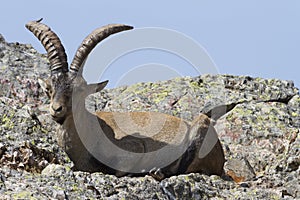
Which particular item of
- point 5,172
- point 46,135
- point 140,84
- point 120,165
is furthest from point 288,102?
point 5,172

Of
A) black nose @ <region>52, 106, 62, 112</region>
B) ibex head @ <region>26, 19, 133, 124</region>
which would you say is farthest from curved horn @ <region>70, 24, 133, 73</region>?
black nose @ <region>52, 106, 62, 112</region>

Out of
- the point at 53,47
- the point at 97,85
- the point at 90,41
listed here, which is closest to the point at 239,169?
the point at 97,85

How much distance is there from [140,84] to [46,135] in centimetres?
743

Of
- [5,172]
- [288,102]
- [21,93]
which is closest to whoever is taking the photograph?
[5,172]

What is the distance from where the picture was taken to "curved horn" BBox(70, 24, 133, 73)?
14.8 meters

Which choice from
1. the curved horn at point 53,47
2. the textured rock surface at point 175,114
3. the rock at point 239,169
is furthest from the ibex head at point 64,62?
the rock at point 239,169

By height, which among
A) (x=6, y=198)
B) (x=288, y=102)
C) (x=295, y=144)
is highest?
(x=288, y=102)

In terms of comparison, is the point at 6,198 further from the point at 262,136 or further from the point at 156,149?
the point at 262,136

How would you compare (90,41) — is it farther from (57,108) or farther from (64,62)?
(57,108)

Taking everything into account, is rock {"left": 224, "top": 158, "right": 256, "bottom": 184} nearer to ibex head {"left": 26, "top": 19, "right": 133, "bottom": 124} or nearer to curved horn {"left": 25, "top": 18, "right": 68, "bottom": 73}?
ibex head {"left": 26, "top": 19, "right": 133, "bottom": 124}

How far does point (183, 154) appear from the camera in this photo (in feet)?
51.6

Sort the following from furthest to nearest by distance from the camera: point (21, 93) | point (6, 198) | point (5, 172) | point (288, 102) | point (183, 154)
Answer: point (288, 102) < point (21, 93) < point (183, 154) < point (5, 172) < point (6, 198)

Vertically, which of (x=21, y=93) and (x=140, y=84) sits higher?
(x=140, y=84)

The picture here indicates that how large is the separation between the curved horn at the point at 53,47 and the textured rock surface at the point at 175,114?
134 cm
